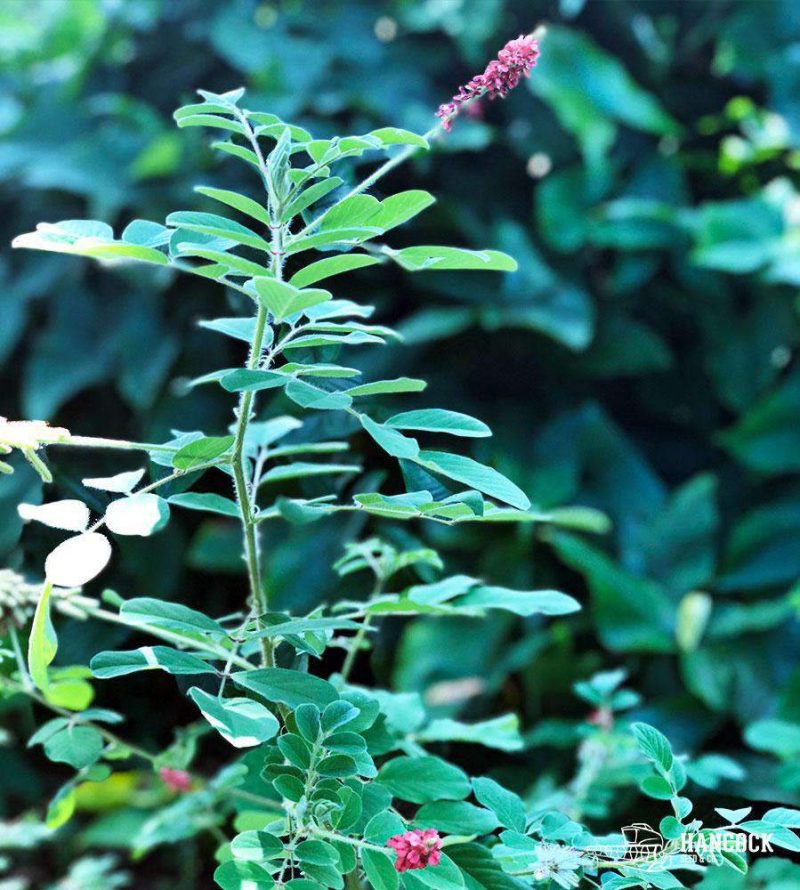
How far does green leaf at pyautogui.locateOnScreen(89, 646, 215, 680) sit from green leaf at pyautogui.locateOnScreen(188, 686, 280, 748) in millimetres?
27

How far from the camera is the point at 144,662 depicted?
419mm

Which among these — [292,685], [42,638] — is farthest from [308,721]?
[42,638]

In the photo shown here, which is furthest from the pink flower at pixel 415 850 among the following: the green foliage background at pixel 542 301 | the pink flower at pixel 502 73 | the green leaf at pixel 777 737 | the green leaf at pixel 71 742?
the green foliage background at pixel 542 301

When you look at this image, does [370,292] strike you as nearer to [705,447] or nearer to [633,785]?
[705,447]

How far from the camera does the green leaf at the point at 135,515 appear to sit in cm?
38

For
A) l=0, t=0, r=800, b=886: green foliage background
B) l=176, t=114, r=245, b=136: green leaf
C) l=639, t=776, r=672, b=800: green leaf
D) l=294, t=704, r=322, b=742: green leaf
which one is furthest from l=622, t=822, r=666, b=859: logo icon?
l=0, t=0, r=800, b=886: green foliage background

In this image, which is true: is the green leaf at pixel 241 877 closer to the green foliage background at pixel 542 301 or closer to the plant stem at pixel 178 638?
the plant stem at pixel 178 638

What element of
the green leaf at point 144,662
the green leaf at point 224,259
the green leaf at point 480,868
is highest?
the green leaf at point 224,259

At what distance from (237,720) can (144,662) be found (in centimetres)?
6

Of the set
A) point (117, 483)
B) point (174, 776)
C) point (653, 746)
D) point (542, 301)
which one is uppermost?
point (542, 301)

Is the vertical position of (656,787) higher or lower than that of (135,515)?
lower

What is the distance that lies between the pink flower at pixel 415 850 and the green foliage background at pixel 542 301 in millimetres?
908

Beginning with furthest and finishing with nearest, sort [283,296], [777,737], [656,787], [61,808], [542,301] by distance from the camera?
[542,301], [777,737], [61,808], [656,787], [283,296]

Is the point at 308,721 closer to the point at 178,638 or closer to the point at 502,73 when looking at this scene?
the point at 178,638
